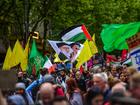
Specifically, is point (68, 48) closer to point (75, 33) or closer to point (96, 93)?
point (75, 33)

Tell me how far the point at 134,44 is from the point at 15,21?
1044 inches

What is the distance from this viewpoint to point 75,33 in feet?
75.8

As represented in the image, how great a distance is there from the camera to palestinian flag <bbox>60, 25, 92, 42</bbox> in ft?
75.5

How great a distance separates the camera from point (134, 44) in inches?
638

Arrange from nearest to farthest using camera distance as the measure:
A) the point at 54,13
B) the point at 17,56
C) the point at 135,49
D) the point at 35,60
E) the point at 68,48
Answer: the point at 135,49 → the point at 17,56 → the point at 35,60 → the point at 68,48 → the point at 54,13

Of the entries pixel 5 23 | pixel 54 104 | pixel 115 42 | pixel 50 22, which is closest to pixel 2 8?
pixel 5 23

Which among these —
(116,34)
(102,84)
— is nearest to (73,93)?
(116,34)

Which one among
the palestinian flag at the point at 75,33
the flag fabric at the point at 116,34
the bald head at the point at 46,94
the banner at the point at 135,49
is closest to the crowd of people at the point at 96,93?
the bald head at the point at 46,94

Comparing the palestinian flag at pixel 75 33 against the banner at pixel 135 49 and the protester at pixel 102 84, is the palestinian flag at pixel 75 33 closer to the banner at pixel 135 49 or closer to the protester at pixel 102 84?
the banner at pixel 135 49

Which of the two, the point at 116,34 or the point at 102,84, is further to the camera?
the point at 116,34

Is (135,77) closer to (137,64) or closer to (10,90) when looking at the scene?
(10,90)

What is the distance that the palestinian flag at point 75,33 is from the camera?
2302cm

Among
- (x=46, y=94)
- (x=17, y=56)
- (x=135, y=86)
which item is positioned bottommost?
(x=17, y=56)

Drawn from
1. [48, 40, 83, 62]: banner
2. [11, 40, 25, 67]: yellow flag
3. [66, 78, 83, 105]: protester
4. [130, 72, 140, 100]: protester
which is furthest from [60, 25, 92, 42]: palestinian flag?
[130, 72, 140, 100]: protester
